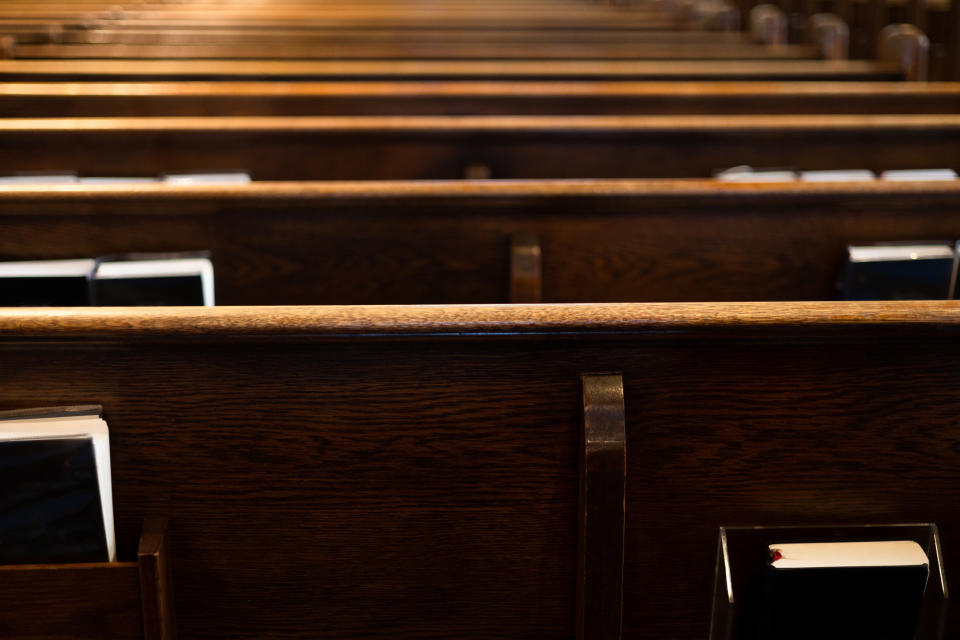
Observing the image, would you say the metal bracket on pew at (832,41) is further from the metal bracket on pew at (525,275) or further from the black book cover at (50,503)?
the black book cover at (50,503)

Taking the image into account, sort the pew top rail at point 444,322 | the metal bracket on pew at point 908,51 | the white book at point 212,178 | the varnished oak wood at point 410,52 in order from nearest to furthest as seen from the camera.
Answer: the pew top rail at point 444,322
the white book at point 212,178
the metal bracket on pew at point 908,51
the varnished oak wood at point 410,52

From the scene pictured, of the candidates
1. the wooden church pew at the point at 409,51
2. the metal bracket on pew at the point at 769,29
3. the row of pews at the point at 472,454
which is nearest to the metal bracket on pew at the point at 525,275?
the row of pews at the point at 472,454

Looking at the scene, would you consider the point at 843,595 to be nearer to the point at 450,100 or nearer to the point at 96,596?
the point at 96,596

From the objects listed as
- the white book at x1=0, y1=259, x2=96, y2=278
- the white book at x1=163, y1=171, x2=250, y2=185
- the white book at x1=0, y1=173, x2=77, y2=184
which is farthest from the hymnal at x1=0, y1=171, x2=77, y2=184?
the white book at x1=0, y1=259, x2=96, y2=278

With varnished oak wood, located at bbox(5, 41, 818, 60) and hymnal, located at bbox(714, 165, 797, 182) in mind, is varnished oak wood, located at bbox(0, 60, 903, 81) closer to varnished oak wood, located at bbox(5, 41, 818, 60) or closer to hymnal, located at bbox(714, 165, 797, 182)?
varnished oak wood, located at bbox(5, 41, 818, 60)

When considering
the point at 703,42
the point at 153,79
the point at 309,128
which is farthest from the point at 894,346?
the point at 703,42

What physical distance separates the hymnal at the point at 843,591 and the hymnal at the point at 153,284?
67 cm

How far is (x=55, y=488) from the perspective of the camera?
693 millimetres

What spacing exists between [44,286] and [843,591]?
906 millimetres

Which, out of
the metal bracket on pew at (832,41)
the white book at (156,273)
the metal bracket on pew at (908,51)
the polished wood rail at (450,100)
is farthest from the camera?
the metal bracket on pew at (832,41)

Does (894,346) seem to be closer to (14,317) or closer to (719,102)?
(14,317)

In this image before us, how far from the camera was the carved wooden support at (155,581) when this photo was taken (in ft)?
2.33

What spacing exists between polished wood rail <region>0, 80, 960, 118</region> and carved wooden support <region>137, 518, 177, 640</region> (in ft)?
3.28

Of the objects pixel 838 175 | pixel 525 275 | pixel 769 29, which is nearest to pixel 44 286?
pixel 525 275
